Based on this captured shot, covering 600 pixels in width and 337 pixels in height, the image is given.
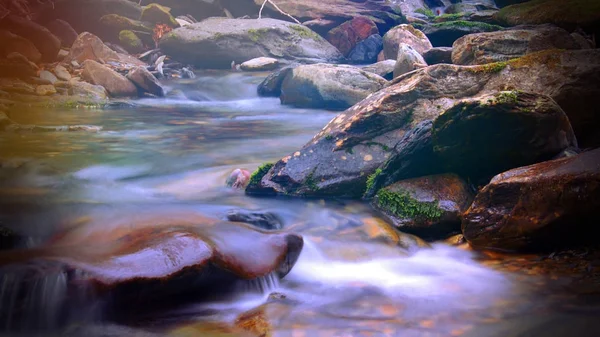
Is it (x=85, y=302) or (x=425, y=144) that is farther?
(x=425, y=144)

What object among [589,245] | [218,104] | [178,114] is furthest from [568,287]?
[218,104]

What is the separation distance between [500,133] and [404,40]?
7387 mm

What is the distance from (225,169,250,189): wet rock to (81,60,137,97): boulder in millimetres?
5766

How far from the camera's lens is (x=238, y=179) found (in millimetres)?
4469

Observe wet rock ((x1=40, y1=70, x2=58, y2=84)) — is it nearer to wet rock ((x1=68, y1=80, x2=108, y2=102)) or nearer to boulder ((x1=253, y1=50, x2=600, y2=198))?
wet rock ((x1=68, y1=80, x2=108, y2=102))

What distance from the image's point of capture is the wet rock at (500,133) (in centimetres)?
338

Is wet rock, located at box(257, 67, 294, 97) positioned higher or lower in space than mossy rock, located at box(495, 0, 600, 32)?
lower

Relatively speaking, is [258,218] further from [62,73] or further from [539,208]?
[62,73]

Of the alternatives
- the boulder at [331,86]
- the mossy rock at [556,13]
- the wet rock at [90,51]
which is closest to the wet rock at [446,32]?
the mossy rock at [556,13]

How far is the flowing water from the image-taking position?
2.22 metres

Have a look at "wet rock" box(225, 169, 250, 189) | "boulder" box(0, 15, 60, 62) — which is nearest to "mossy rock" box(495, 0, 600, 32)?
"wet rock" box(225, 169, 250, 189)

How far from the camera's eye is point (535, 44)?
6602 millimetres

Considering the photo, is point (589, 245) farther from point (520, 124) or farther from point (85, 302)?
point (85, 302)

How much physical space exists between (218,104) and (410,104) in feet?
21.3
